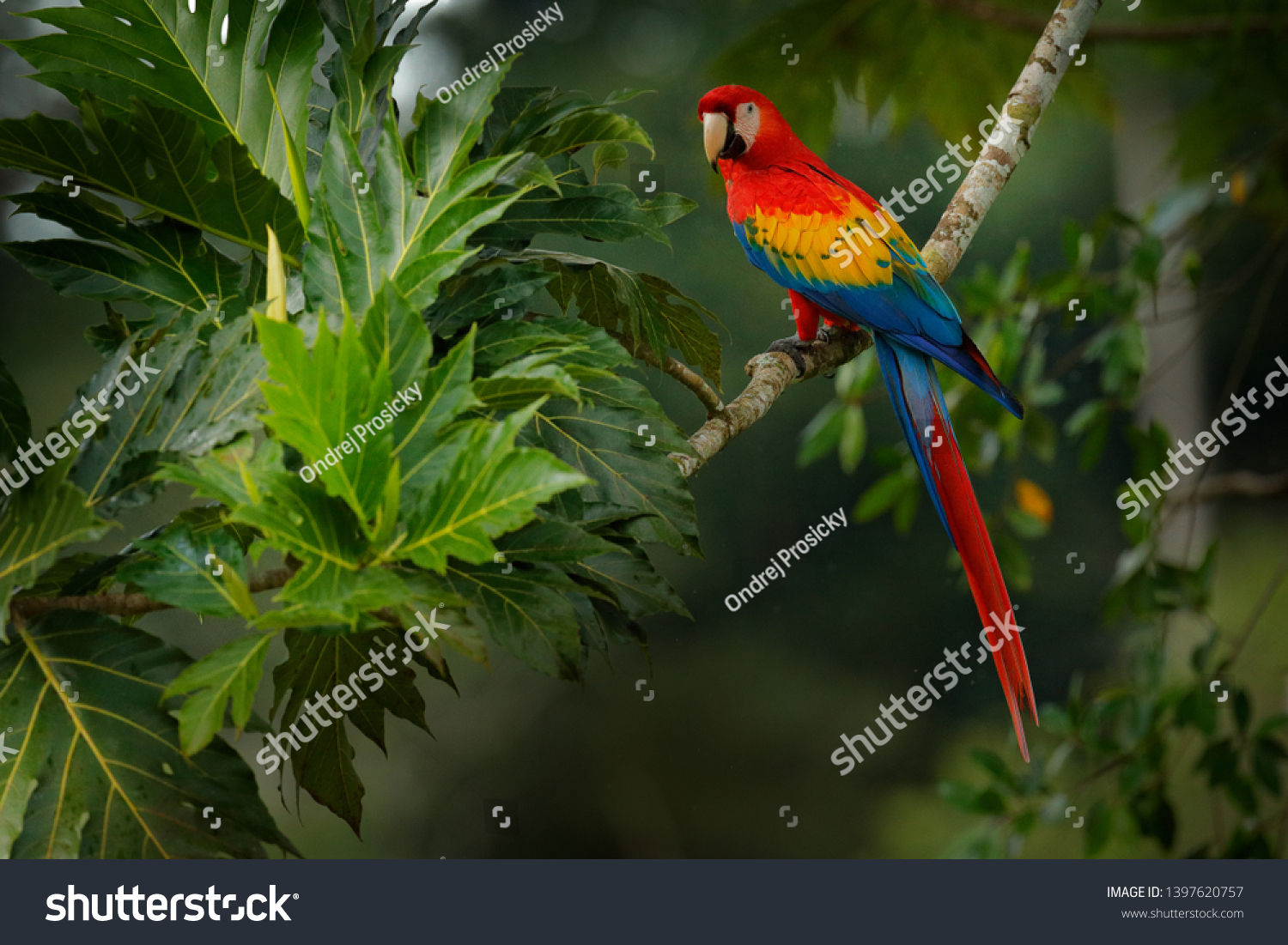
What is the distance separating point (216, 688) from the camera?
489 millimetres

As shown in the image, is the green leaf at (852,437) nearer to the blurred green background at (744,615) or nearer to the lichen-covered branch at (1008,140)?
the lichen-covered branch at (1008,140)

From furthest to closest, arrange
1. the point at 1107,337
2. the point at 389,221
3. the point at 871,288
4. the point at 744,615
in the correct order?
the point at 744,615 → the point at 1107,337 → the point at 871,288 → the point at 389,221

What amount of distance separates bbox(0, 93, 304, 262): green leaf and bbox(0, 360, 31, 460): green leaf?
0.15 meters

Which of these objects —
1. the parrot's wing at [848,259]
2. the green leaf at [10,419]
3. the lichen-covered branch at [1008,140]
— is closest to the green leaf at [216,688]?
the green leaf at [10,419]

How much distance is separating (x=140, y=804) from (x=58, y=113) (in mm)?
1690

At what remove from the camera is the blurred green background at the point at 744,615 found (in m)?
2.10

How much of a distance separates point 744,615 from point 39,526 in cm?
205

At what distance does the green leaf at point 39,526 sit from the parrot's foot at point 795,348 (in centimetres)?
78

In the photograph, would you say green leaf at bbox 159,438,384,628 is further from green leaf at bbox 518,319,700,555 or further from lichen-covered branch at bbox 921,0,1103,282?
lichen-covered branch at bbox 921,0,1103,282

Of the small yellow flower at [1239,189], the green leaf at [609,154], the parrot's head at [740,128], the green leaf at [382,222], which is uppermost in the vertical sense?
the parrot's head at [740,128]

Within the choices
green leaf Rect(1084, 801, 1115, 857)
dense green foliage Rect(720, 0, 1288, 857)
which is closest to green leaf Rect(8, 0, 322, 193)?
dense green foliage Rect(720, 0, 1288, 857)

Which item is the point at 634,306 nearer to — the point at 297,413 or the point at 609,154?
the point at 609,154

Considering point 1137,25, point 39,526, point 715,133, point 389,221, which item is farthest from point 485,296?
point 1137,25

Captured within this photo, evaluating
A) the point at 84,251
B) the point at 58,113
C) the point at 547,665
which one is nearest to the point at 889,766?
the point at 547,665
